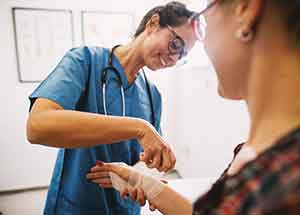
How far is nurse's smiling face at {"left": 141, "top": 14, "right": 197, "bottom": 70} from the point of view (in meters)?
0.90

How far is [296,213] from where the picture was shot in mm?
241

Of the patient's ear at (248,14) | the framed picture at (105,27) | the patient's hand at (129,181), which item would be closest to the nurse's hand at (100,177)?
the patient's hand at (129,181)

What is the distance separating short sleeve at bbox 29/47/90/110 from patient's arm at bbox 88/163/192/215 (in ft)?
0.78

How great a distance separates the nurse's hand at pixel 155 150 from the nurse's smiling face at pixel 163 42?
1.10 ft

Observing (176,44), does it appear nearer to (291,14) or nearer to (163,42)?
(163,42)

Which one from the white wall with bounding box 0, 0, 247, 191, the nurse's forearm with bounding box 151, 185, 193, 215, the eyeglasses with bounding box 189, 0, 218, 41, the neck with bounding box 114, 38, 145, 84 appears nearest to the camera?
the eyeglasses with bounding box 189, 0, 218, 41

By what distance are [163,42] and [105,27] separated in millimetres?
1974

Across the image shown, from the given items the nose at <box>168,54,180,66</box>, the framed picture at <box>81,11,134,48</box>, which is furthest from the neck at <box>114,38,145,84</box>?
the framed picture at <box>81,11,134,48</box>

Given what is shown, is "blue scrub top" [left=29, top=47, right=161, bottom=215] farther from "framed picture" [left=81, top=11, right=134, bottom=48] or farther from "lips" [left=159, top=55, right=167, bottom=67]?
"framed picture" [left=81, top=11, right=134, bottom=48]

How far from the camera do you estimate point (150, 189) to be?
75 centimetres

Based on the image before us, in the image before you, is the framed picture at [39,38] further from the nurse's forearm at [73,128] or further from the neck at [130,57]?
the nurse's forearm at [73,128]

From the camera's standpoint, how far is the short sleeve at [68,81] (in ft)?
2.30

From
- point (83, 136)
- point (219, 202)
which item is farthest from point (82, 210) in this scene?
point (219, 202)

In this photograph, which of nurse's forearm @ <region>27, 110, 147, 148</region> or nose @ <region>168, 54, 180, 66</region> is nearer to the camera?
nurse's forearm @ <region>27, 110, 147, 148</region>
